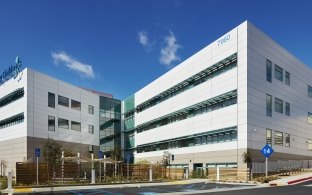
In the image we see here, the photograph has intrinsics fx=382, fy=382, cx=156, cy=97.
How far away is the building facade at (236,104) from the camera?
4606 centimetres

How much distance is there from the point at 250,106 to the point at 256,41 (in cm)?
834

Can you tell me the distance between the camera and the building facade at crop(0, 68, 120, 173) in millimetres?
59062

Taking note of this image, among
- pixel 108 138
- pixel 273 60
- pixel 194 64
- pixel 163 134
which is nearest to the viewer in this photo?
pixel 273 60

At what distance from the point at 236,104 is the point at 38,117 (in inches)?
1245

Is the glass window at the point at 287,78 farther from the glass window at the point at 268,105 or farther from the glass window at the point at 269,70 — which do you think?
the glass window at the point at 268,105

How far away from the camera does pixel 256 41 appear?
47.4m

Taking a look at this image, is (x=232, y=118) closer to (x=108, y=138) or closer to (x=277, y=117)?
(x=277, y=117)

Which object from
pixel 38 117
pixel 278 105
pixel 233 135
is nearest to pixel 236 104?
pixel 233 135

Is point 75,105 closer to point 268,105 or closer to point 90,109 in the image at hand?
point 90,109

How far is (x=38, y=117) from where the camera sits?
6044 centimetres

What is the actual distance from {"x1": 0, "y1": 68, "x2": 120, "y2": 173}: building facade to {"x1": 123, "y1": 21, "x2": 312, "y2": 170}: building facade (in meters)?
15.6

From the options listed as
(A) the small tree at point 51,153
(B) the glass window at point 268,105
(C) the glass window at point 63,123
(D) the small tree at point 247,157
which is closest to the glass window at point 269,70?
(B) the glass window at point 268,105

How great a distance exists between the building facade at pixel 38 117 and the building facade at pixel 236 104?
51.1ft

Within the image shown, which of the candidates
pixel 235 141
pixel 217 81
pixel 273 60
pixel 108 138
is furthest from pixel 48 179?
pixel 108 138
